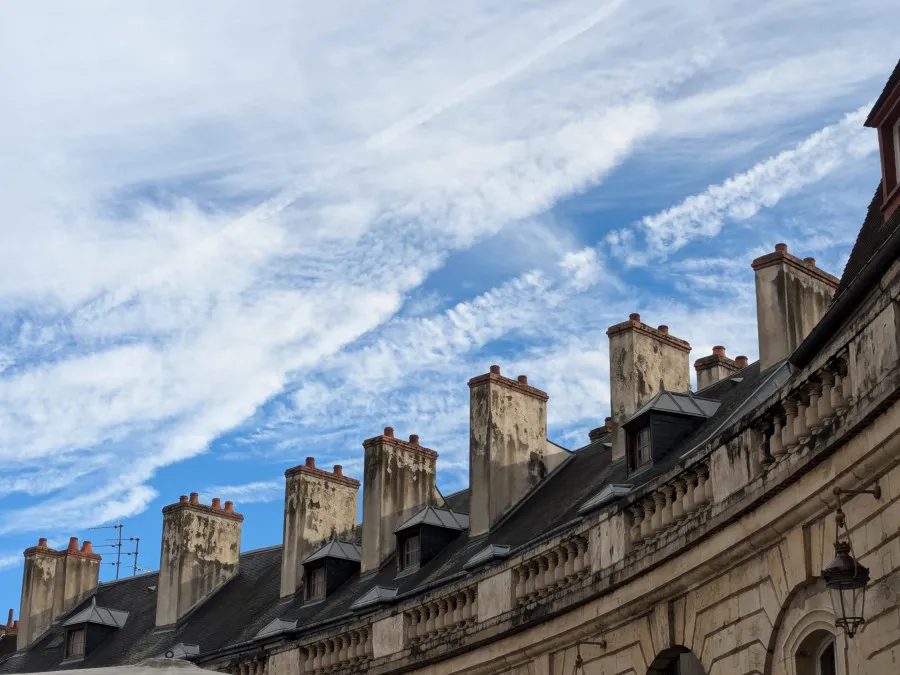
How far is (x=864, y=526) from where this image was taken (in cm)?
1338

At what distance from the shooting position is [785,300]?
875 inches

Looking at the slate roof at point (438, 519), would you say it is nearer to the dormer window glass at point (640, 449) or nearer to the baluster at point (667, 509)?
the dormer window glass at point (640, 449)

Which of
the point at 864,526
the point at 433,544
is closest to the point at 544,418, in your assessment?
the point at 433,544

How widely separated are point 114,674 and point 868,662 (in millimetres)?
7206

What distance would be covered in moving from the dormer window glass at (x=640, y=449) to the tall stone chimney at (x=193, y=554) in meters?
14.3

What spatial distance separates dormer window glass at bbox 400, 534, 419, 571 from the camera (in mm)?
27172

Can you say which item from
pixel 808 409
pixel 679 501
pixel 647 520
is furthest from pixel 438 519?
pixel 808 409

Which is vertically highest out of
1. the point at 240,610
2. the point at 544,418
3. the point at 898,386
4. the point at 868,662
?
the point at 544,418

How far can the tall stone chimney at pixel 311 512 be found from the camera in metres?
30.9

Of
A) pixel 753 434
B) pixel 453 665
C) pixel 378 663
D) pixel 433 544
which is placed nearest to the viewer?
pixel 753 434

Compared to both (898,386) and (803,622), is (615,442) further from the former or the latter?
(898,386)

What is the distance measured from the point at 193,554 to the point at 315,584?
600cm

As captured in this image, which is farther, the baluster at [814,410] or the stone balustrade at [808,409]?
the baluster at [814,410]

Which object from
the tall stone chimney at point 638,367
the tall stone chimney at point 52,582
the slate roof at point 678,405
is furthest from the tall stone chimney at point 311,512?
the slate roof at point 678,405
